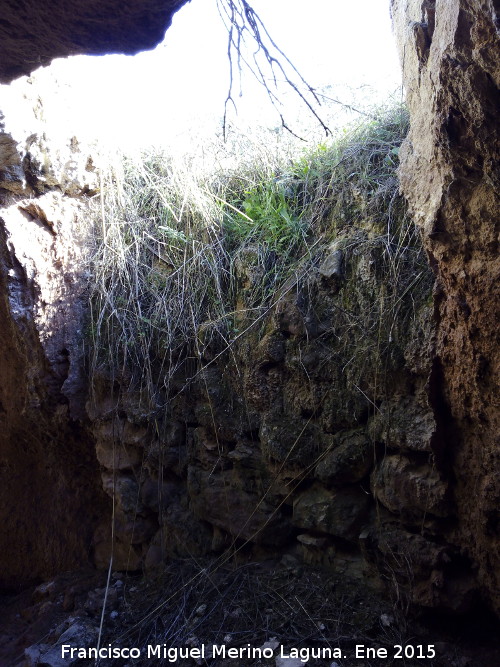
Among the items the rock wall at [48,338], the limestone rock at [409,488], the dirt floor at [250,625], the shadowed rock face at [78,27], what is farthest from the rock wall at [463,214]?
the rock wall at [48,338]

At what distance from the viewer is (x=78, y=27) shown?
5.47 feet

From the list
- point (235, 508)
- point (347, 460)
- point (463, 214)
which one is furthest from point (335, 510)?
point (463, 214)

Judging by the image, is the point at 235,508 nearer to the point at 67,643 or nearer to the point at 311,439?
the point at 311,439

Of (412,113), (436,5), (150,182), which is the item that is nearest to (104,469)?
(150,182)

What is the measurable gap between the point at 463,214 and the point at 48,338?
7.65 ft

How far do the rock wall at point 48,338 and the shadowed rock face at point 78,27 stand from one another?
1570 mm

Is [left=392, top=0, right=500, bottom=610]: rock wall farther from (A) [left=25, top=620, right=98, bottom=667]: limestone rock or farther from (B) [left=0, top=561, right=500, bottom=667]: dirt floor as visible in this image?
(A) [left=25, top=620, right=98, bottom=667]: limestone rock

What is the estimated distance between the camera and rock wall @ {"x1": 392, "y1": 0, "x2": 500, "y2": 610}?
1.61 m

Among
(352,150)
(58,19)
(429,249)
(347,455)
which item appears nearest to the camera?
(58,19)

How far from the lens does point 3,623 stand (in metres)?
3.56

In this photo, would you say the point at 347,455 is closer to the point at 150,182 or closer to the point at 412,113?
the point at 412,113

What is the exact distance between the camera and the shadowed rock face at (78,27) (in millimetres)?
1613

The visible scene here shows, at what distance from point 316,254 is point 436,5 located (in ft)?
3.96

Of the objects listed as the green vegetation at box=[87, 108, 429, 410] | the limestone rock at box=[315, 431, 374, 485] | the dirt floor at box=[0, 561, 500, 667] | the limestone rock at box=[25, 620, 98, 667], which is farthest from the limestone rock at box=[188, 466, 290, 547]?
the limestone rock at box=[25, 620, 98, 667]
